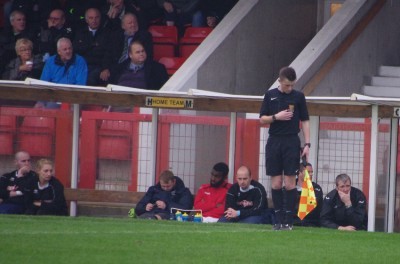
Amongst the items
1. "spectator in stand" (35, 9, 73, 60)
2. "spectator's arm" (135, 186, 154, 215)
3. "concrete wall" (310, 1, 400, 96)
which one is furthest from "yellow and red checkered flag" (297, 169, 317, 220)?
"spectator in stand" (35, 9, 73, 60)

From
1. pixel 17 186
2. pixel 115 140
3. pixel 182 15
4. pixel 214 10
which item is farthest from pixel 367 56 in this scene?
pixel 17 186

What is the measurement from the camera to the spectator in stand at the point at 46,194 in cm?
1789

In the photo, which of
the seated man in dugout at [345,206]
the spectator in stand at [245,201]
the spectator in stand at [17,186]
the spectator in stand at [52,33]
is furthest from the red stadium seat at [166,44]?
the seated man in dugout at [345,206]

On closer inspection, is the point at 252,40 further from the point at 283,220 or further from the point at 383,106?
the point at 283,220

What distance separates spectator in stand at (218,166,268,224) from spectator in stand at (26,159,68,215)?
7.00ft

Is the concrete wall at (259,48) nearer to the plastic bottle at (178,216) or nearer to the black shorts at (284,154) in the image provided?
the plastic bottle at (178,216)

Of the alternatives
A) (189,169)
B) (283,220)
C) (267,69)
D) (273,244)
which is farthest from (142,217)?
(267,69)

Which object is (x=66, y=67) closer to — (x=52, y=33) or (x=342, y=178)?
(x=52, y=33)

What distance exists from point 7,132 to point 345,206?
5008 millimetres

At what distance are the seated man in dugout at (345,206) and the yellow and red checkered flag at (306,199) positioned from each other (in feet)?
4.22

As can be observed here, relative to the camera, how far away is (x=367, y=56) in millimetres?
21594

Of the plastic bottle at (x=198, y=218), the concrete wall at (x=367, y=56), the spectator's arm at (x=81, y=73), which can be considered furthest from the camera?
the concrete wall at (x=367, y=56)

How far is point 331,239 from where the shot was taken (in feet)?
48.4

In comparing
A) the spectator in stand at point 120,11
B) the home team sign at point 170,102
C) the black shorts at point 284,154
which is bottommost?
the black shorts at point 284,154
